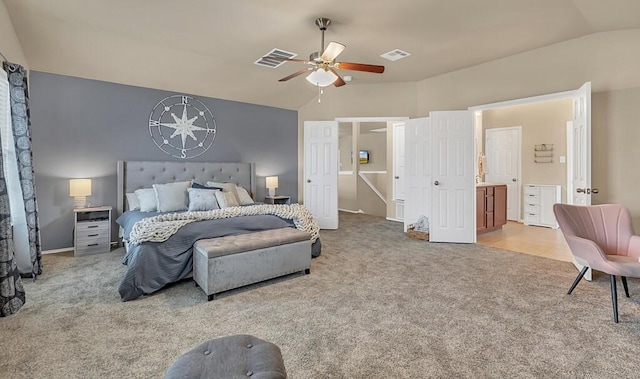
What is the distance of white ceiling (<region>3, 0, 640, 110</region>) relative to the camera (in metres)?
3.17

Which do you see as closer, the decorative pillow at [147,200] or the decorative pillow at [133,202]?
the decorative pillow at [147,200]

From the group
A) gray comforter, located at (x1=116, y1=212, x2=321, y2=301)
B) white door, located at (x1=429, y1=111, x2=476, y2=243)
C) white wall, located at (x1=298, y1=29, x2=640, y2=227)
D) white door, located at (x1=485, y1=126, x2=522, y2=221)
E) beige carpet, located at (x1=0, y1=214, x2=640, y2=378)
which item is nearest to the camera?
beige carpet, located at (x1=0, y1=214, x2=640, y2=378)

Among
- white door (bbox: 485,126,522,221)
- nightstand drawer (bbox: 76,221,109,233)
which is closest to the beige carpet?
nightstand drawer (bbox: 76,221,109,233)

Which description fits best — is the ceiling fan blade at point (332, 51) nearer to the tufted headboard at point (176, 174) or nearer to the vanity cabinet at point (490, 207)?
the tufted headboard at point (176, 174)

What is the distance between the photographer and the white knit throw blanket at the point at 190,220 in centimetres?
296

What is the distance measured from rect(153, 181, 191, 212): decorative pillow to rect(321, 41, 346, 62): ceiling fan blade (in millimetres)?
2811

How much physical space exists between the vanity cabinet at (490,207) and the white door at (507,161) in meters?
1.23

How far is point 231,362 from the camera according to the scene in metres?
1.32

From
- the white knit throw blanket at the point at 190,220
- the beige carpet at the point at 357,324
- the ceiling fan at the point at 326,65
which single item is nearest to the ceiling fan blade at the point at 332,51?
the ceiling fan at the point at 326,65

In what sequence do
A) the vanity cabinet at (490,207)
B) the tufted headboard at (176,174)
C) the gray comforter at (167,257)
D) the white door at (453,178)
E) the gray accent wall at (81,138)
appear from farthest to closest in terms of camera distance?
the vanity cabinet at (490,207), the white door at (453,178), the tufted headboard at (176,174), the gray accent wall at (81,138), the gray comforter at (167,257)

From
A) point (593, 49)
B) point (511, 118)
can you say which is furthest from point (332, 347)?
point (511, 118)

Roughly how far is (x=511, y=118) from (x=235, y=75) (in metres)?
6.01

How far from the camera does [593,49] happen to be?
12.6ft

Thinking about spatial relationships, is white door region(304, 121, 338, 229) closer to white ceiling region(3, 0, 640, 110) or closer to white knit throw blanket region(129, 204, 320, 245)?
white ceiling region(3, 0, 640, 110)
